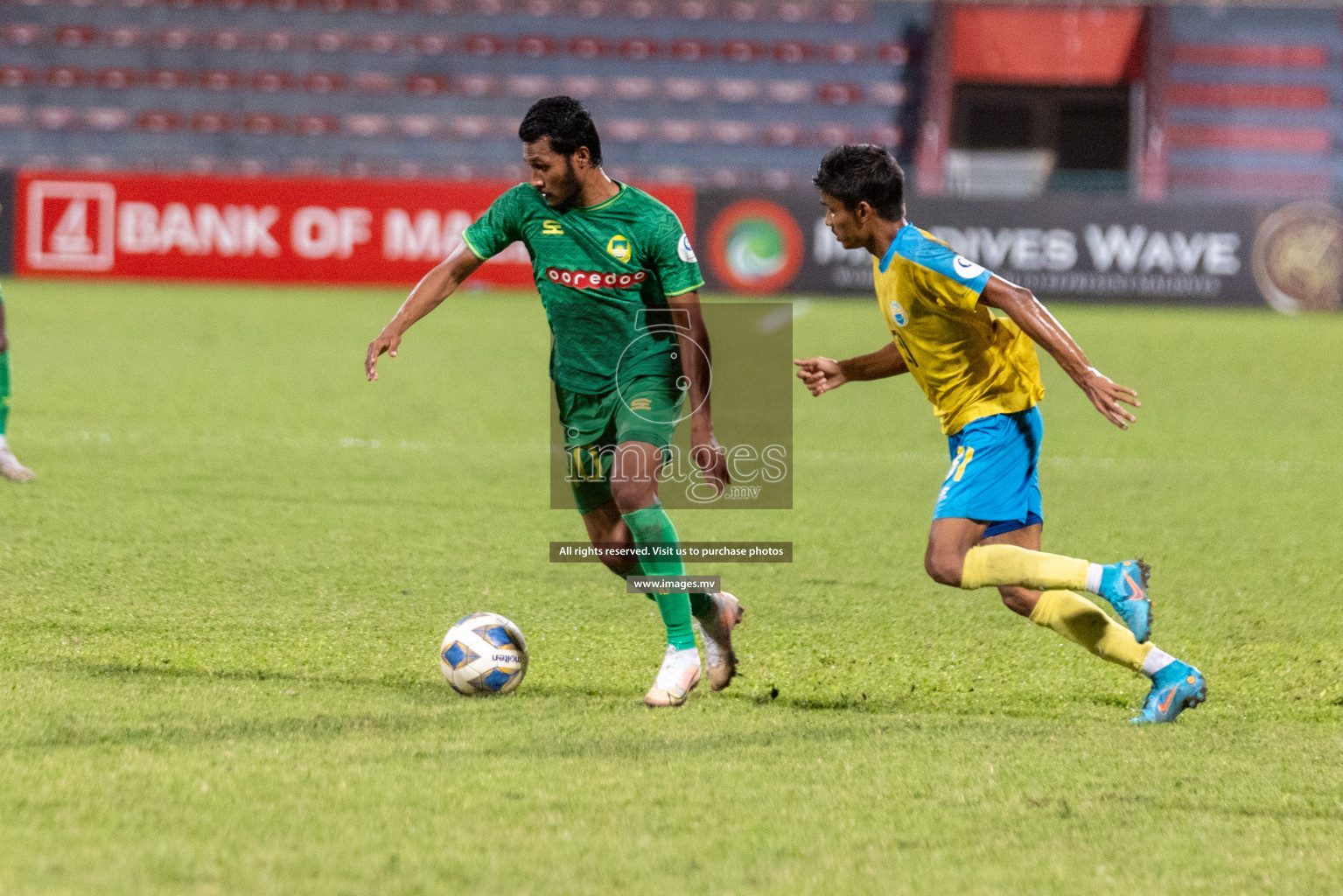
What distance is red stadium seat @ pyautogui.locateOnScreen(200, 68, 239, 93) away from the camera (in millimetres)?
27797

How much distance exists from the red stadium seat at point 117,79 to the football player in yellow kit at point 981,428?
993 inches

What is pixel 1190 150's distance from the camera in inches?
1098

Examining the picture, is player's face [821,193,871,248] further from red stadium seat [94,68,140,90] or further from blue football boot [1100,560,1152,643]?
red stadium seat [94,68,140,90]

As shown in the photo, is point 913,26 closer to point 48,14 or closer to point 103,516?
point 48,14

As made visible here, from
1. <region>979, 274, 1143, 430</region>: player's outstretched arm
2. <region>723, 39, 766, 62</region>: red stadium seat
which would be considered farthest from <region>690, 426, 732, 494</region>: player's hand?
<region>723, 39, 766, 62</region>: red stadium seat

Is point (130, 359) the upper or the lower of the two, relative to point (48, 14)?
lower

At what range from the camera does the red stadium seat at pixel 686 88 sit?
28.2m

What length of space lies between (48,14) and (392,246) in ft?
31.4

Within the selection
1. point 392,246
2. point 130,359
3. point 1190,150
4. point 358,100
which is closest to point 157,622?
point 130,359

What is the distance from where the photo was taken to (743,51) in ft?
93.6

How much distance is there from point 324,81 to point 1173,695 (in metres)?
25.0

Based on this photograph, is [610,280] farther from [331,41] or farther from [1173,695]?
[331,41]

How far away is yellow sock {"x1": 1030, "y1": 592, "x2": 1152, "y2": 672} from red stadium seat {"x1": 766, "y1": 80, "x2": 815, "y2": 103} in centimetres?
2412

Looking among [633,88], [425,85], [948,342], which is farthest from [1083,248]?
[948,342]
